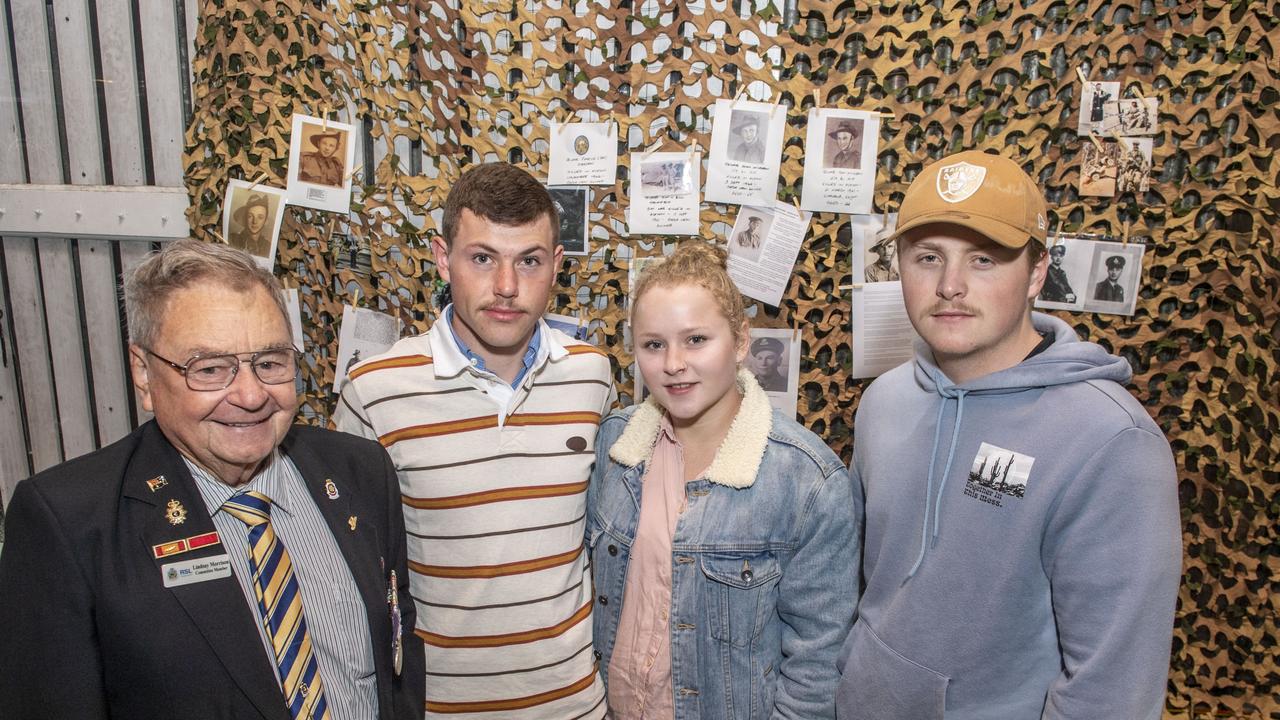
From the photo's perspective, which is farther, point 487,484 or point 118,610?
point 487,484

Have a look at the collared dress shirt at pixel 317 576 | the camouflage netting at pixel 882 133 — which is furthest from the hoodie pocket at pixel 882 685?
the camouflage netting at pixel 882 133

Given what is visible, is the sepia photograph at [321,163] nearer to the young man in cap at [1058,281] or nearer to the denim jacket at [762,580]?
the denim jacket at [762,580]

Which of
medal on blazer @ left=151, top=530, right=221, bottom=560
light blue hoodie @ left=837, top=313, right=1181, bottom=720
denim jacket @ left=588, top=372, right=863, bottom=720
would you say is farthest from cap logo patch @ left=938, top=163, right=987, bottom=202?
medal on blazer @ left=151, top=530, right=221, bottom=560

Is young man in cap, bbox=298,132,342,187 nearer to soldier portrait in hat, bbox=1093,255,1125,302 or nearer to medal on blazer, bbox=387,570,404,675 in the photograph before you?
medal on blazer, bbox=387,570,404,675

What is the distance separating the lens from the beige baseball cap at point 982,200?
104 centimetres

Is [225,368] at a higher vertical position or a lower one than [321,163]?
lower

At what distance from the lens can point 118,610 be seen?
0.82 meters

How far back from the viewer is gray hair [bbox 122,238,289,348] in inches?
35.3

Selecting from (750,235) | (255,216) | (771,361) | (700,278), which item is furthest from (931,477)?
(255,216)

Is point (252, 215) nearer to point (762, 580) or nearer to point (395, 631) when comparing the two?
point (395, 631)

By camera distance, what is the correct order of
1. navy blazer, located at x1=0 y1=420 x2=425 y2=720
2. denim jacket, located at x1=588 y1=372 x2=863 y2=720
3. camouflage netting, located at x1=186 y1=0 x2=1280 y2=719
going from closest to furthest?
navy blazer, located at x1=0 y1=420 x2=425 y2=720
denim jacket, located at x1=588 y1=372 x2=863 y2=720
camouflage netting, located at x1=186 y1=0 x2=1280 y2=719

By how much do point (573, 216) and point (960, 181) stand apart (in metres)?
1.17

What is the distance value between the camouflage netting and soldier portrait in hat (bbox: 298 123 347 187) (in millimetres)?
68

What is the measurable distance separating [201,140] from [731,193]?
5.40 feet
